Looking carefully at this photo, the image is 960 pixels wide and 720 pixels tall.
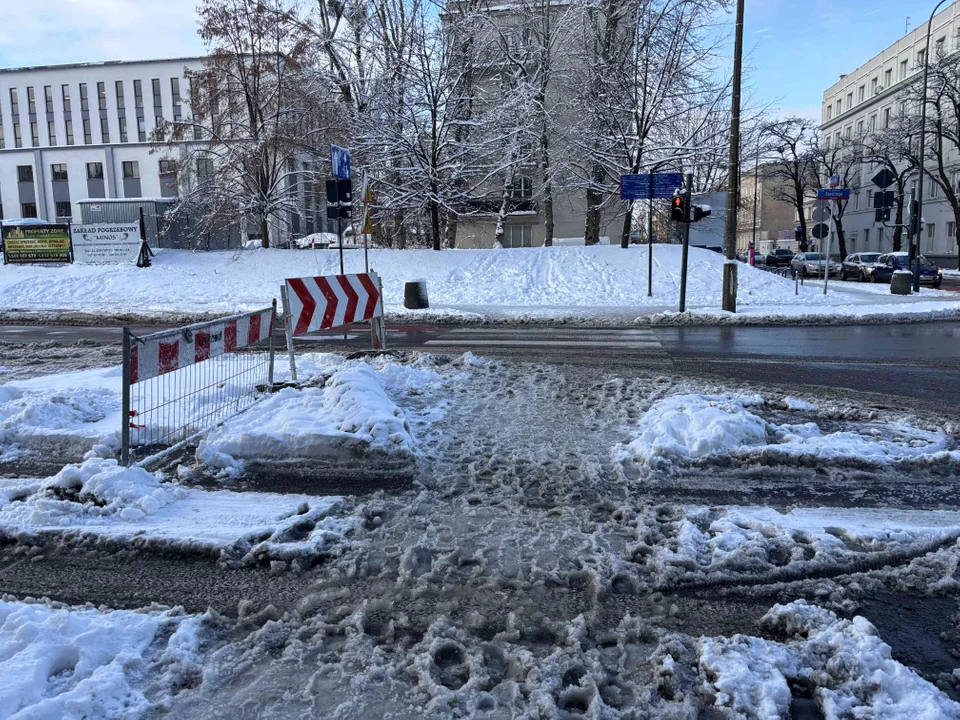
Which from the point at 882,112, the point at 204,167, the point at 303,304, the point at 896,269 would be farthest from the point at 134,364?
the point at 882,112

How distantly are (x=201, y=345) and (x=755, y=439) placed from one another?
4.90m

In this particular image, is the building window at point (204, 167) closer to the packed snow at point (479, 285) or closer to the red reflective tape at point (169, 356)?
the packed snow at point (479, 285)

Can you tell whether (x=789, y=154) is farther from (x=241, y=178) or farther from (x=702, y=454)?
(x=702, y=454)

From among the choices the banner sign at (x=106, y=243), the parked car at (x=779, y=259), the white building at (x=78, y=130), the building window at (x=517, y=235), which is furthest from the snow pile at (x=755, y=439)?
the white building at (x=78, y=130)

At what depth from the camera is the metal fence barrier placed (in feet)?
18.0

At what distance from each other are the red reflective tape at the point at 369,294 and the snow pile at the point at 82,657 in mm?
7002

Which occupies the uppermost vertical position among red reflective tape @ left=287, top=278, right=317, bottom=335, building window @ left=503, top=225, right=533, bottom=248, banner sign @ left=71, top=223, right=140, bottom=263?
building window @ left=503, top=225, right=533, bottom=248

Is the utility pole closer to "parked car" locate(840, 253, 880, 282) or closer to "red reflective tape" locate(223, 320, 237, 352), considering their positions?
"red reflective tape" locate(223, 320, 237, 352)

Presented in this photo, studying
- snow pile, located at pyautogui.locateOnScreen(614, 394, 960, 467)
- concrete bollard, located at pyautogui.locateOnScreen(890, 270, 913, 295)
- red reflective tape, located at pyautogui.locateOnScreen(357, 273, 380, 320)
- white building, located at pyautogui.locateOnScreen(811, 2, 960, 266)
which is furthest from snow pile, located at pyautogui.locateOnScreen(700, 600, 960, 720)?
white building, located at pyautogui.locateOnScreen(811, 2, 960, 266)

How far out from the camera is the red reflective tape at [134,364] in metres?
5.35

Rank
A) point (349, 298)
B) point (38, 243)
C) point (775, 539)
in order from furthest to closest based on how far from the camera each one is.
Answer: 1. point (38, 243)
2. point (349, 298)
3. point (775, 539)

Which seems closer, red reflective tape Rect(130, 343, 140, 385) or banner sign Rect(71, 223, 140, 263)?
red reflective tape Rect(130, 343, 140, 385)

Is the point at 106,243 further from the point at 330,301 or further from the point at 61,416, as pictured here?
the point at 61,416

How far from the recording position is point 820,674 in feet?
9.30
